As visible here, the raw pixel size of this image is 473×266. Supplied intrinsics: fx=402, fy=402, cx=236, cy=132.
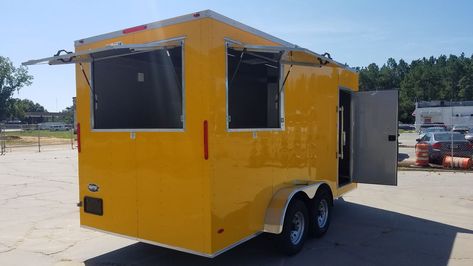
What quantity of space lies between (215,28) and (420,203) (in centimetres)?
700

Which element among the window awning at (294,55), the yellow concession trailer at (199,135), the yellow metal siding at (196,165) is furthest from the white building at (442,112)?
the yellow metal siding at (196,165)

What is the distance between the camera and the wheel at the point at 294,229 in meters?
5.13

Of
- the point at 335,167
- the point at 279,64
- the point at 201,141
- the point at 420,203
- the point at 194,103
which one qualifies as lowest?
the point at 420,203

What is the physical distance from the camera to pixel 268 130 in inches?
200

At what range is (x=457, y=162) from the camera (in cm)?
1536

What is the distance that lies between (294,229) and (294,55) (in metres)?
2.38

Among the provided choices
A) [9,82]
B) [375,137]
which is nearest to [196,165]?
[375,137]

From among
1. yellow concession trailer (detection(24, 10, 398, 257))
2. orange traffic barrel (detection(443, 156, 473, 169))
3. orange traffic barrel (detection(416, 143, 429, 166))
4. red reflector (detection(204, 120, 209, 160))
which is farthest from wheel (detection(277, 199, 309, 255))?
orange traffic barrel (detection(416, 143, 429, 166))

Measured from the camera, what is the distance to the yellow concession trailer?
4.25 meters

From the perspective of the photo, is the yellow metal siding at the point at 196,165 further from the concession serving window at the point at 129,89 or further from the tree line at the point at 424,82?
the tree line at the point at 424,82

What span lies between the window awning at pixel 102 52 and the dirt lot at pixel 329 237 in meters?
2.60

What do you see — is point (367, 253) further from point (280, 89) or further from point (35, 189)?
point (35, 189)

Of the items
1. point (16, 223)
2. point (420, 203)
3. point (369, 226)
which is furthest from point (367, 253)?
point (16, 223)

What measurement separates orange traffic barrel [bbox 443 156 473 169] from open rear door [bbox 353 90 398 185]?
930cm
